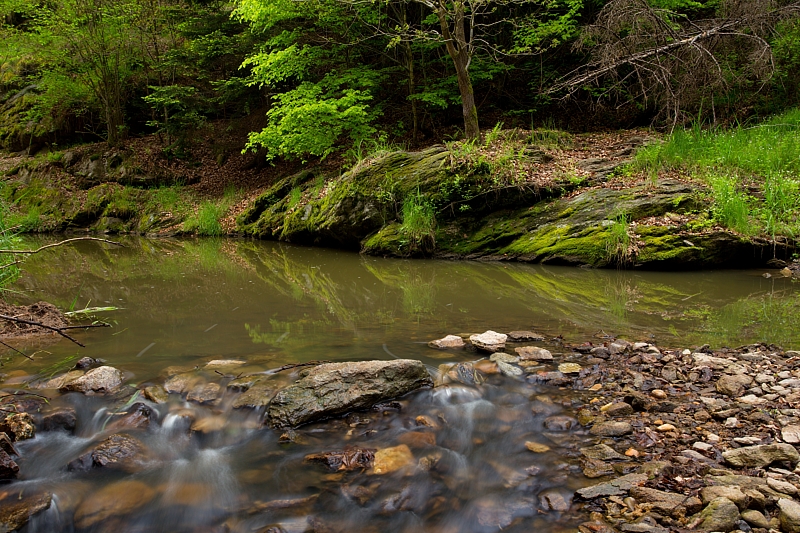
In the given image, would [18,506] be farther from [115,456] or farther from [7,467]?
[115,456]

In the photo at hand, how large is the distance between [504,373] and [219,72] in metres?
18.1

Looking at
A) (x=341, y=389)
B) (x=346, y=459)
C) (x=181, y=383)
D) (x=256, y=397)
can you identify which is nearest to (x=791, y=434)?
(x=346, y=459)

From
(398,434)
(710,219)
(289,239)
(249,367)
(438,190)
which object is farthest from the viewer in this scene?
(289,239)

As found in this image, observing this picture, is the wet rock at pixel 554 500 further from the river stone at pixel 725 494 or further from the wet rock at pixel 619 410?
the wet rock at pixel 619 410

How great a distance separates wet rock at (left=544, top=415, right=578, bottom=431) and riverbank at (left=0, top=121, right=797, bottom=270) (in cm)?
525

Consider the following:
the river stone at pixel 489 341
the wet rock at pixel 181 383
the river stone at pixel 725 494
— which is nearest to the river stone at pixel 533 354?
the river stone at pixel 489 341

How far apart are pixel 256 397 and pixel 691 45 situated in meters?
11.2

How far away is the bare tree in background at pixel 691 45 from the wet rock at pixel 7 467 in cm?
1097

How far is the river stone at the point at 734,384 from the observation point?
3242 millimetres

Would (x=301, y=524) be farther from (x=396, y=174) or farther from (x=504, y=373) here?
(x=396, y=174)

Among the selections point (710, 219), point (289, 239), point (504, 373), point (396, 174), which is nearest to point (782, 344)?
point (504, 373)

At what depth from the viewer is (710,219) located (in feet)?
25.1

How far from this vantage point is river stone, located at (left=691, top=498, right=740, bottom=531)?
81.1 inches

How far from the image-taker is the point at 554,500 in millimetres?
2523
